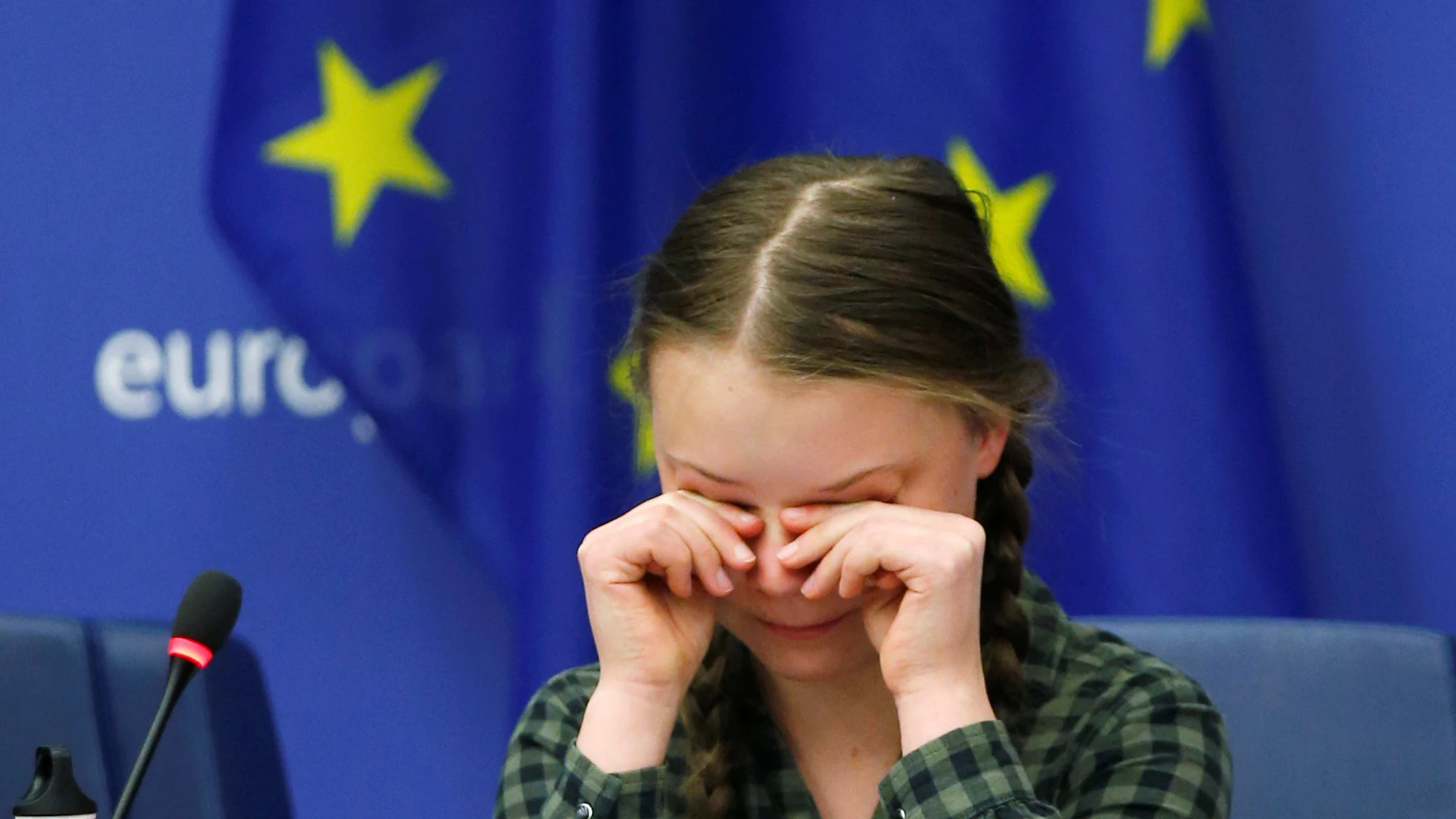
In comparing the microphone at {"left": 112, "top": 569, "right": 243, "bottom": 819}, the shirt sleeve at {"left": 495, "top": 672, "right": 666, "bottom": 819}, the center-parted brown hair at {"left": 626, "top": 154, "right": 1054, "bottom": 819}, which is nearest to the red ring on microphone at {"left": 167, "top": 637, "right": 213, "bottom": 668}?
the microphone at {"left": 112, "top": 569, "right": 243, "bottom": 819}

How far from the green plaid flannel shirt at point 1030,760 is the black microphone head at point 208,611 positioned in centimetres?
26

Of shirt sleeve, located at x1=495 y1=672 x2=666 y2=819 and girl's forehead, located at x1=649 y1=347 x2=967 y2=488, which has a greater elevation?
girl's forehead, located at x1=649 y1=347 x2=967 y2=488

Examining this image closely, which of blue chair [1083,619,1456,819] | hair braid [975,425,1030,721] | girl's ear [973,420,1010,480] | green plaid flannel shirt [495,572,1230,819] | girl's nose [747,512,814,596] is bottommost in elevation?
blue chair [1083,619,1456,819]

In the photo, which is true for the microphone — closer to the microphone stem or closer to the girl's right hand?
the microphone stem

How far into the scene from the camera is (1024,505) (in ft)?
4.26

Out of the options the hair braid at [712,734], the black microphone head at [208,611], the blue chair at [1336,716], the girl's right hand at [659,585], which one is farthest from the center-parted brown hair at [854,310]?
the black microphone head at [208,611]

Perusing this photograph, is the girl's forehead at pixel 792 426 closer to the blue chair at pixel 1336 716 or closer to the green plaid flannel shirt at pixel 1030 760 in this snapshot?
the green plaid flannel shirt at pixel 1030 760

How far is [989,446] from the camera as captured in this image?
47.9 inches

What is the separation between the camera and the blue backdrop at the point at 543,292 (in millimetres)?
1766

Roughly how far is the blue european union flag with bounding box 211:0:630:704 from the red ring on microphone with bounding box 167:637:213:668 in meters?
0.77

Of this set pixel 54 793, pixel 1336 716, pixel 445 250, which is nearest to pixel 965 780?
pixel 1336 716

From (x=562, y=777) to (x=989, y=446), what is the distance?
1.25 ft

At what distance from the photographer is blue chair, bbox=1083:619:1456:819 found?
1.28m

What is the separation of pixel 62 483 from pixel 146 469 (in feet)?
0.32
